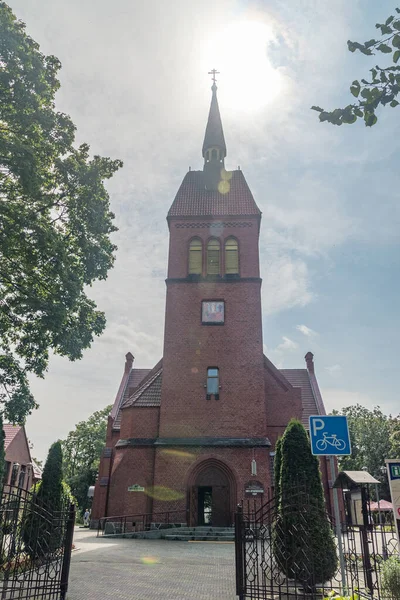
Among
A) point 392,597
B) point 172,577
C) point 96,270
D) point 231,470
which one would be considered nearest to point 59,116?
point 96,270

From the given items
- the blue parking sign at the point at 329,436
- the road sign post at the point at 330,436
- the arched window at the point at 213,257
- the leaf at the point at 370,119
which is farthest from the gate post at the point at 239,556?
the arched window at the point at 213,257

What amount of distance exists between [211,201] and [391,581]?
2277cm

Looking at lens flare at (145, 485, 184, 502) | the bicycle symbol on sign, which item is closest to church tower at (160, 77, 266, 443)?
lens flare at (145, 485, 184, 502)

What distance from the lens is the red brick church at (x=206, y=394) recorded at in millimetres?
21250

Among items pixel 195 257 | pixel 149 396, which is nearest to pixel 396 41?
→ pixel 149 396

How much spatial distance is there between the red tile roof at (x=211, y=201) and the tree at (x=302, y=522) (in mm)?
17711

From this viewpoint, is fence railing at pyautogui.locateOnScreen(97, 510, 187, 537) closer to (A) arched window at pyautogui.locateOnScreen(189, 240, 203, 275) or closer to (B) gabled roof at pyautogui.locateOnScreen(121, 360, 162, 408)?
(B) gabled roof at pyautogui.locateOnScreen(121, 360, 162, 408)

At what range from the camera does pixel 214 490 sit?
21.6 meters

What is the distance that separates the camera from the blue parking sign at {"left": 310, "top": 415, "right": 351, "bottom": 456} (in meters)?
6.78

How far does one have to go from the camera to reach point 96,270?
15.3 metres

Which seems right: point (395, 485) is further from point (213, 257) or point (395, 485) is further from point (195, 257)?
point (195, 257)

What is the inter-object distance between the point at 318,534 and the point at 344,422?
3.14 m

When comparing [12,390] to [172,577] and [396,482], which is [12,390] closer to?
[172,577]

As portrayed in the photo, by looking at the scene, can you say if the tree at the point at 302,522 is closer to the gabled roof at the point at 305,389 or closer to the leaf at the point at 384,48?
the leaf at the point at 384,48
